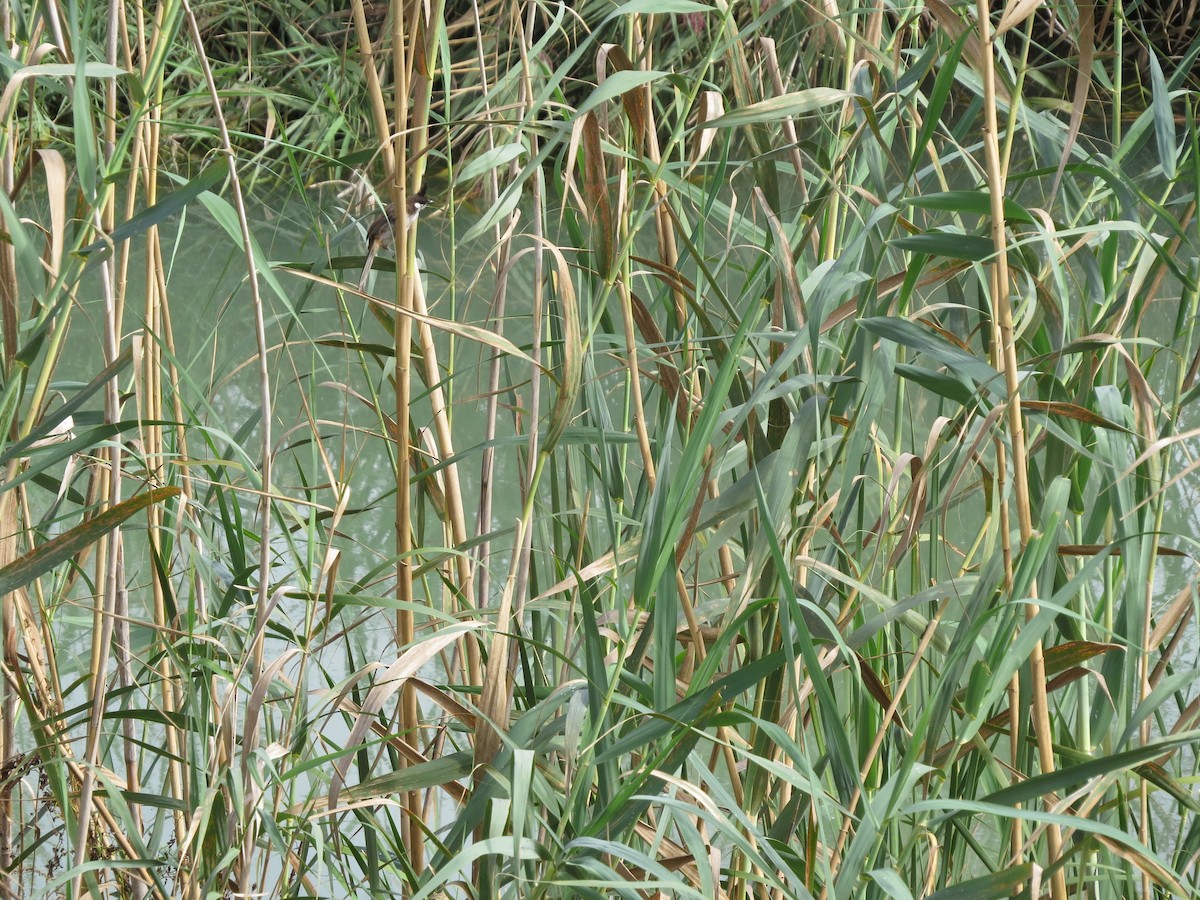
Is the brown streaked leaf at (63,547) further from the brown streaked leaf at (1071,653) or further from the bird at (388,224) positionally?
the brown streaked leaf at (1071,653)

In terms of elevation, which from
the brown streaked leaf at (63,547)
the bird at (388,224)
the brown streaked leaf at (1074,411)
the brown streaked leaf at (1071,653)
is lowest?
the brown streaked leaf at (1071,653)

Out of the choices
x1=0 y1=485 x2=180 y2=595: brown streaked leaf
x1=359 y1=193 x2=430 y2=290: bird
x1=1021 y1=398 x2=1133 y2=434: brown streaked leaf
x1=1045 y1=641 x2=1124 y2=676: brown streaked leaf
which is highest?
x1=359 y1=193 x2=430 y2=290: bird

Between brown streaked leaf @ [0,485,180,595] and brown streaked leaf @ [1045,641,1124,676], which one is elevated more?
brown streaked leaf @ [0,485,180,595]

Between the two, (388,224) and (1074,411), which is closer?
(1074,411)

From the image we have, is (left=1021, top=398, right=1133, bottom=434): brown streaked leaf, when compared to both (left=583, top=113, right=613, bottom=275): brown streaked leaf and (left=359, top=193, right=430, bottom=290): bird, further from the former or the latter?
(left=359, top=193, right=430, bottom=290): bird

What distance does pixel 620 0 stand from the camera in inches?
37.1

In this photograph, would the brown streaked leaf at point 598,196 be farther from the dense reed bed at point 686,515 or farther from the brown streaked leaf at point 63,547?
the brown streaked leaf at point 63,547

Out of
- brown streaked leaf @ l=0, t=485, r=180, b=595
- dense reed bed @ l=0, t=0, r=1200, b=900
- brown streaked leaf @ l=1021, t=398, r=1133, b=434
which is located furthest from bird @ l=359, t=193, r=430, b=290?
brown streaked leaf @ l=1021, t=398, r=1133, b=434

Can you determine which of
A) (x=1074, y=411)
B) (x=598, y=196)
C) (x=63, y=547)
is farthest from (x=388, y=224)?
(x=1074, y=411)

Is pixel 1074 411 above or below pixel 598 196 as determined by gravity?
below

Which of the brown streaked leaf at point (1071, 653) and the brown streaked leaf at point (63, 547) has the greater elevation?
the brown streaked leaf at point (63, 547)

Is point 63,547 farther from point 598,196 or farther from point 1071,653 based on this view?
point 1071,653

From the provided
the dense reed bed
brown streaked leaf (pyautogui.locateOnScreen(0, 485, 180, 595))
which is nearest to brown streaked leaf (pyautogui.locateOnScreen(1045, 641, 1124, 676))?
the dense reed bed

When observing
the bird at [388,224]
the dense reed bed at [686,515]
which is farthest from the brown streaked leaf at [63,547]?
the bird at [388,224]
